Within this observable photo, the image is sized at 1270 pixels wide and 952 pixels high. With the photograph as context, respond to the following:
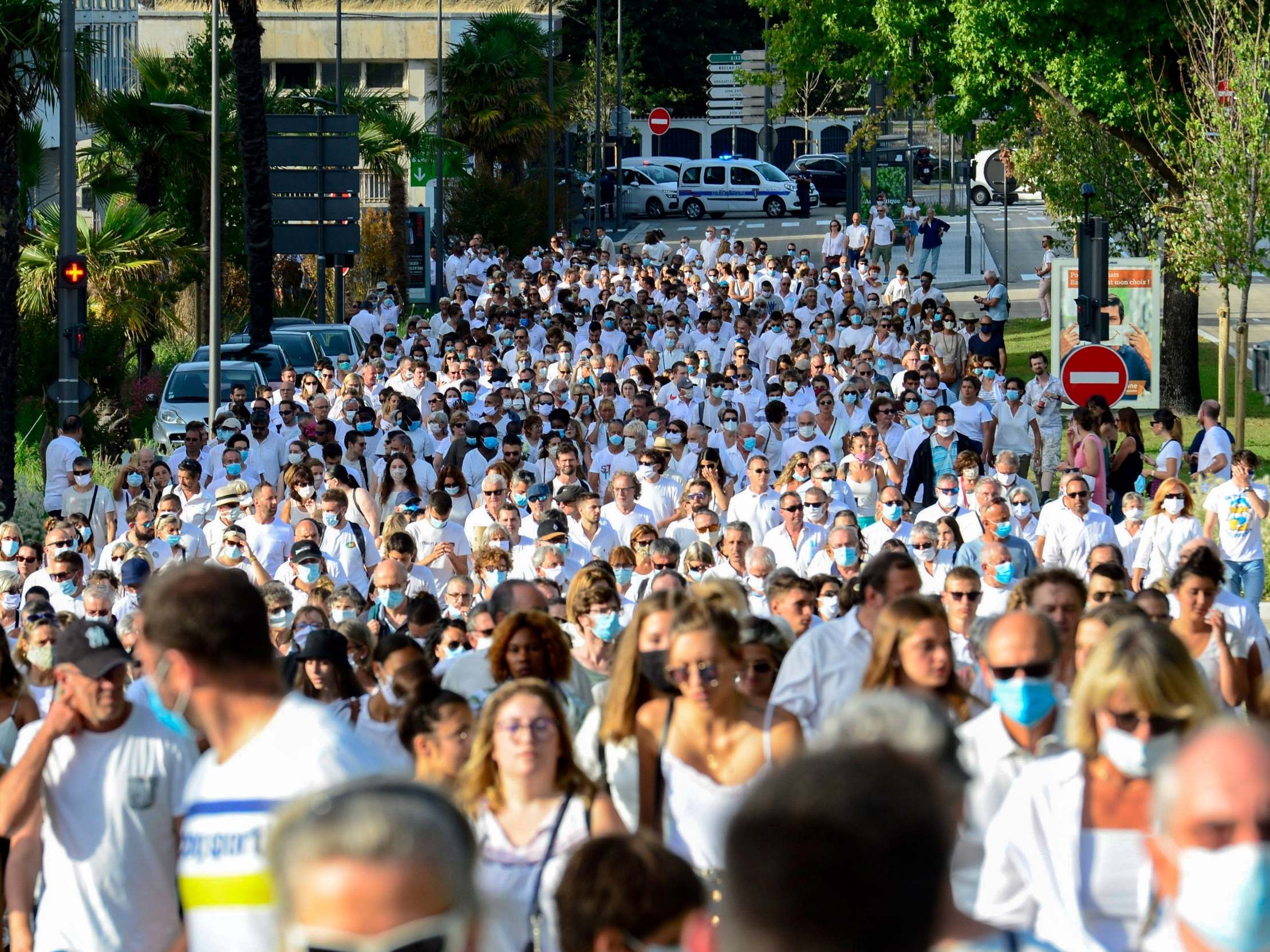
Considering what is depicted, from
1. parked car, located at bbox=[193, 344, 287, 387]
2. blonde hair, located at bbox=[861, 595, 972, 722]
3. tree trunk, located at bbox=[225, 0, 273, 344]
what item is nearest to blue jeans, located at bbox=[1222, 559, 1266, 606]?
blonde hair, located at bbox=[861, 595, 972, 722]

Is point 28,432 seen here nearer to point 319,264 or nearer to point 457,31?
point 319,264

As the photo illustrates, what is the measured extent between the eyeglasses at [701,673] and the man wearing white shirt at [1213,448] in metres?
10.9

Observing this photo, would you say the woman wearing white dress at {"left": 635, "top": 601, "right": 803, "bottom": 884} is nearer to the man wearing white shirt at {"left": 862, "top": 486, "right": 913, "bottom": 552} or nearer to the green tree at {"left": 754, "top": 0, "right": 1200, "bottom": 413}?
the man wearing white shirt at {"left": 862, "top": 486, "right": 913, "bottom": 552}

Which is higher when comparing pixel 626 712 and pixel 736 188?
pixel 736 188

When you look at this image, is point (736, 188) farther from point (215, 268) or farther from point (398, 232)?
point (215, 268)

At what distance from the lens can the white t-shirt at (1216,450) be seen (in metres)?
16.3

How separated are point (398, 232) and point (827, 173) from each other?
2267 centimetres

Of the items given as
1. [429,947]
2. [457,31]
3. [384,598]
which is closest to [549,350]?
[384,598]

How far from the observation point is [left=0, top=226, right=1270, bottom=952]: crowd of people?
9.50ft

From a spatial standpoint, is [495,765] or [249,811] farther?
[495,765]

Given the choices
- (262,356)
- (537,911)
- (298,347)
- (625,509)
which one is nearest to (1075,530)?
(625,509)

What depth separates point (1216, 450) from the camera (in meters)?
16.5

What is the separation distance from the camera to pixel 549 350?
84.6 ft

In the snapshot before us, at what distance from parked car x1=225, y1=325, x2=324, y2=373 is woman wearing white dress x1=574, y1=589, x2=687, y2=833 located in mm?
23232
